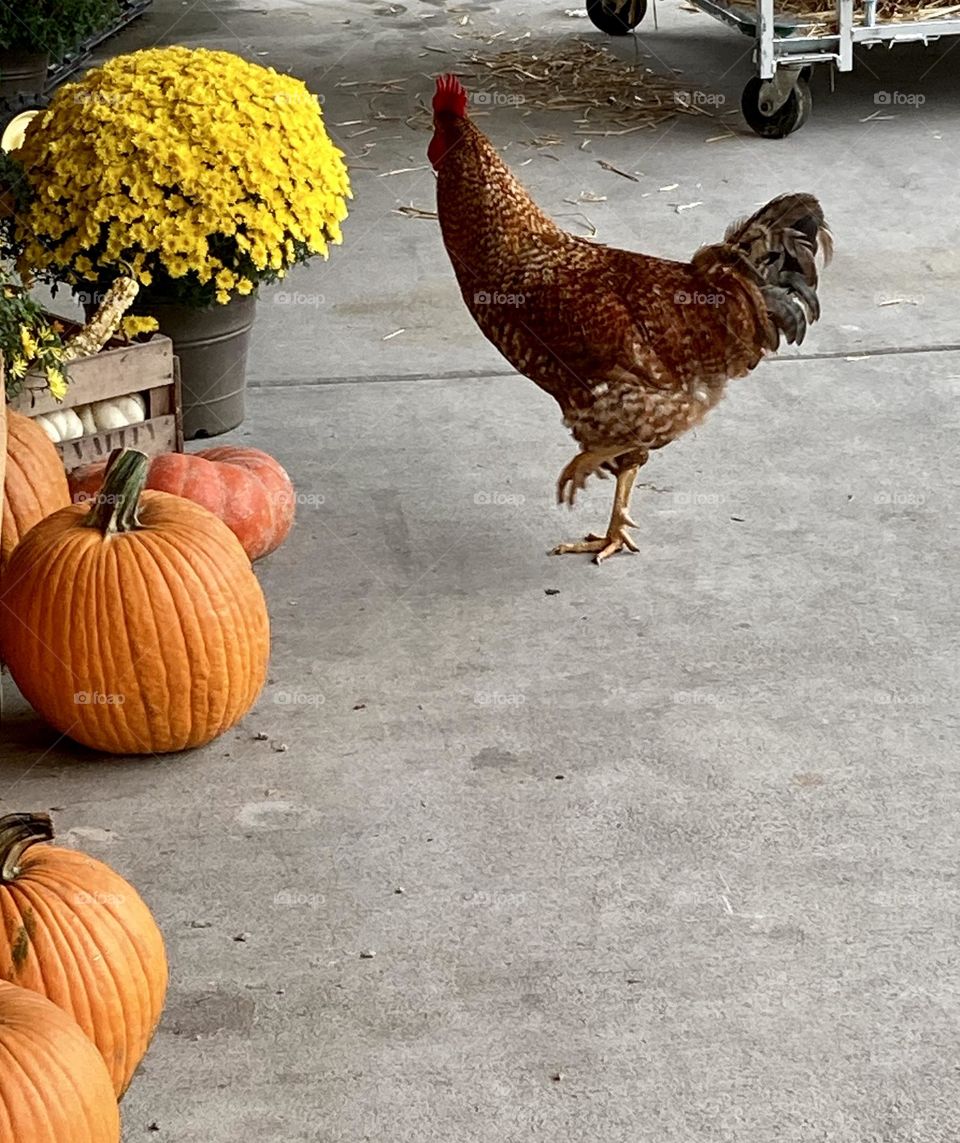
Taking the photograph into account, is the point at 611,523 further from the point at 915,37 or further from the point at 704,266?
the point at 915,37

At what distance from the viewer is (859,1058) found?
7.77 ft

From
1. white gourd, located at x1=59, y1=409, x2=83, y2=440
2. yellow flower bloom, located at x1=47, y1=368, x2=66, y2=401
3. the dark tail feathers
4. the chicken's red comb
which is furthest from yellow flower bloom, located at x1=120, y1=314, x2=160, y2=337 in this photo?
the dark tail feathers

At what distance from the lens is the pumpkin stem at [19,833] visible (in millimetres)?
2123

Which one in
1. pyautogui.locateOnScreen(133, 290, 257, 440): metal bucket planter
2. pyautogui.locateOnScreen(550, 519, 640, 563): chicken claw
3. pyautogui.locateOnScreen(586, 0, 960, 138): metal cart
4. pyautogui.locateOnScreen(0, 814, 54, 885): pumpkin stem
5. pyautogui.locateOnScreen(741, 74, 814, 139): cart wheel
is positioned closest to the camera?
pyautogui.locateOnScreen(0, 814, 54, 885): pumpkin stem

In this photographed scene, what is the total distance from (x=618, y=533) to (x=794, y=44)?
13.6ft

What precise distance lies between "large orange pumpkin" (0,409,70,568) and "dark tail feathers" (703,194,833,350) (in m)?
1.63

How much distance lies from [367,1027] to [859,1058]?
0.75 metres

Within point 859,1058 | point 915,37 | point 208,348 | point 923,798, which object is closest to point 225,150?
point 208,348

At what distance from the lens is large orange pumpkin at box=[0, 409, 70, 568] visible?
334cm

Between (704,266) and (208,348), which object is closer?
(704,266)

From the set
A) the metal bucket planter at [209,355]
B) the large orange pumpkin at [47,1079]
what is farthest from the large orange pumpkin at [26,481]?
the large orange pumpkin at [47,1079]

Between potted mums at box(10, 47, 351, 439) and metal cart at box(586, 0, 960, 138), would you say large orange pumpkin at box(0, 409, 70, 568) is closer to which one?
potted mums at box(10, 47, 351, 439)

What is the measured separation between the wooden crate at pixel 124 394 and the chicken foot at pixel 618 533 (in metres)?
1.00

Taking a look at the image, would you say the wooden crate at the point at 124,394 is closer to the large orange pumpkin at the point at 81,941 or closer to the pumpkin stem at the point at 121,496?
the pumpkin stem at the point at 121,496
